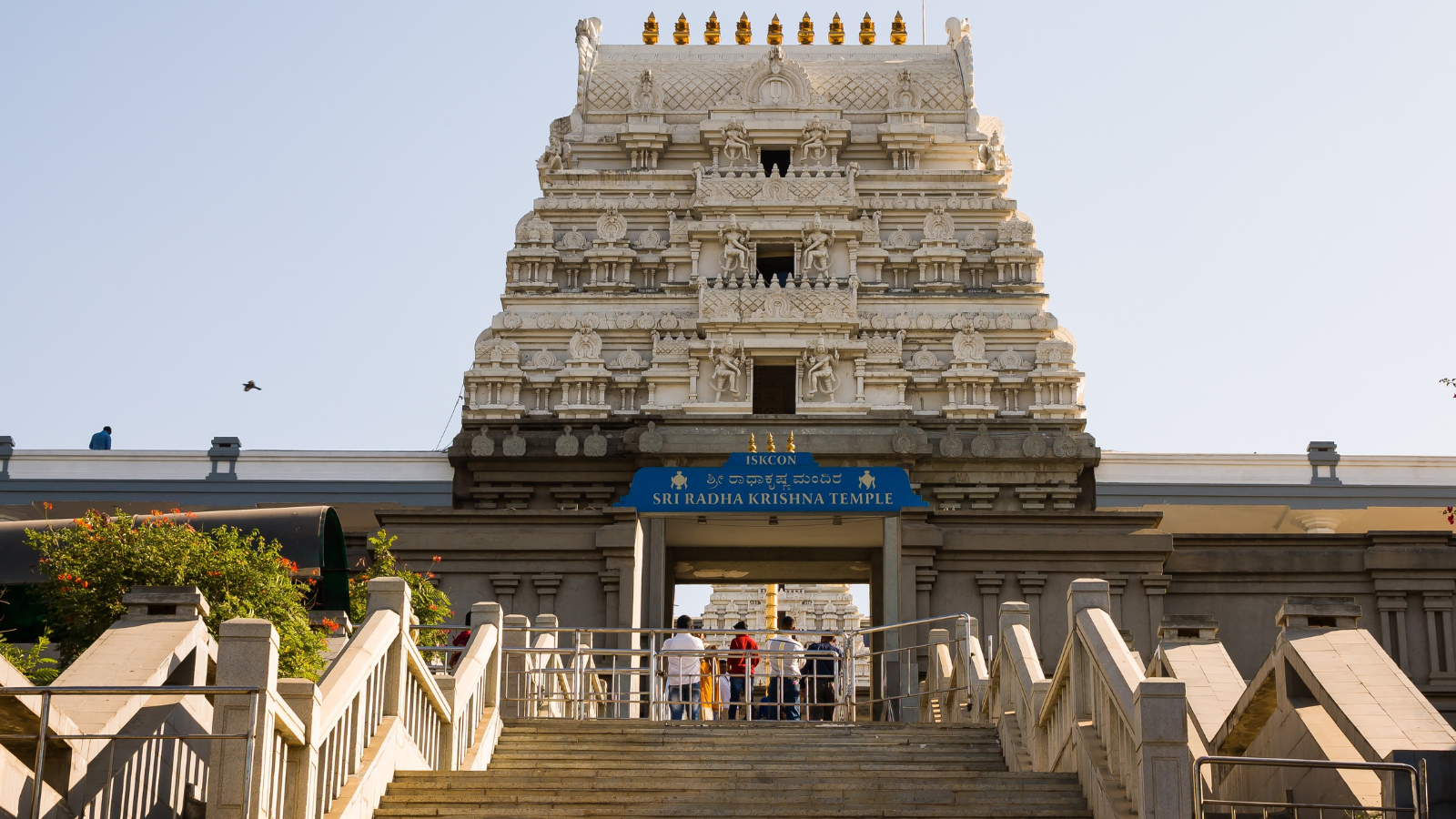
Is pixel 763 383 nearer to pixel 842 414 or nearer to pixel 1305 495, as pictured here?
pixel 842 414

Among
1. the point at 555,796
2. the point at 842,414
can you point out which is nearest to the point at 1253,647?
the point at 842,414

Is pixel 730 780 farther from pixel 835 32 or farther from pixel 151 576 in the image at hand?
pixel 835 32

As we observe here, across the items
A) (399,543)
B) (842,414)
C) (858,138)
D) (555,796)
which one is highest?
(858,138)

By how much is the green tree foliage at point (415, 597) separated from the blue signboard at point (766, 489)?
329 centimetres

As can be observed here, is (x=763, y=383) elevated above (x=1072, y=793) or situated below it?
above

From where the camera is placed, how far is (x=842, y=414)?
32.7 metres

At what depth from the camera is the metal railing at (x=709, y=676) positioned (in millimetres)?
17016

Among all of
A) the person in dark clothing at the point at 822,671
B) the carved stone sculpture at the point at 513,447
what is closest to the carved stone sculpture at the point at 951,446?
the person in dark clothing at the point at 822,671

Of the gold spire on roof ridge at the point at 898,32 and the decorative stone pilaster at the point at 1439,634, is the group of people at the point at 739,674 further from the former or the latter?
the gold spire on roof ridge at the point at 898,32

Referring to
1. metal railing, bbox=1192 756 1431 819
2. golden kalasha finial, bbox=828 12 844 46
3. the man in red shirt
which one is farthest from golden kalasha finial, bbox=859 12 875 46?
metal railing, bbox=1192 756 1431 819

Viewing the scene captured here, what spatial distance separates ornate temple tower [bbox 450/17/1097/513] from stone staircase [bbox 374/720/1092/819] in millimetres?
16530

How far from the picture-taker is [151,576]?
15414 mm

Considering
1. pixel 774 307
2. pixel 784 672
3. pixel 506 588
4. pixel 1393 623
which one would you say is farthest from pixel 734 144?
pixel 784 672

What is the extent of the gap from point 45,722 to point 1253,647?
21.7m
